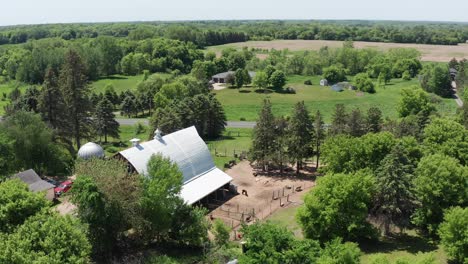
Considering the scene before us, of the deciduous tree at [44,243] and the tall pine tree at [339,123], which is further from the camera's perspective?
the tall pine tree at [339,123]

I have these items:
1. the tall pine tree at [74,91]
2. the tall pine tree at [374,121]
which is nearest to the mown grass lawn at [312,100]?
the tall pine tree at [374,121]

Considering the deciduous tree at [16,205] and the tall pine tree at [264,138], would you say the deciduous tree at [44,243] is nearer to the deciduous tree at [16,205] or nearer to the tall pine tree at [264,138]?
the deciduous tree at [16,205]

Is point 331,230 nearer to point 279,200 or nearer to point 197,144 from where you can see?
point 279,200

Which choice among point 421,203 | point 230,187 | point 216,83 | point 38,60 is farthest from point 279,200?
point 38,60

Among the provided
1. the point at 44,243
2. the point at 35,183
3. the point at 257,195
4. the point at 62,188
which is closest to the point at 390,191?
the point at 257,195

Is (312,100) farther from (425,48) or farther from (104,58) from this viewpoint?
(425,48)

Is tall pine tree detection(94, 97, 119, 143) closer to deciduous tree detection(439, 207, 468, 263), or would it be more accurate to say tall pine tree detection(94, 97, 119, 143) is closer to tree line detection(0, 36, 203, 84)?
deciduous tree detection(439, 207, 468, 263)
